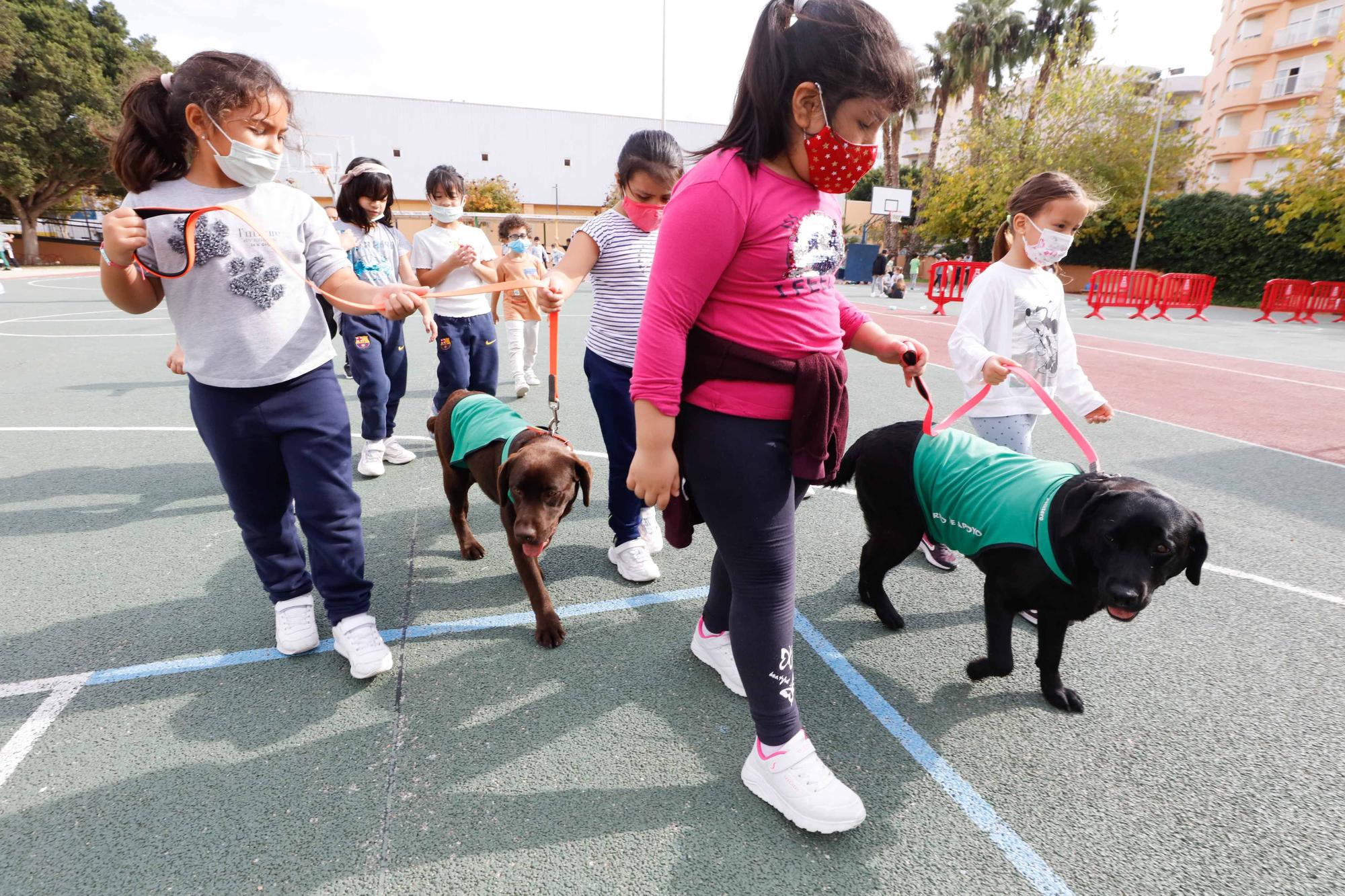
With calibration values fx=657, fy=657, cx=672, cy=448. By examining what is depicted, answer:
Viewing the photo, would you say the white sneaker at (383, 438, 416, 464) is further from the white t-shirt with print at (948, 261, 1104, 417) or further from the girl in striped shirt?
the white t-shirt with print at (948, 261, 1104, 417)

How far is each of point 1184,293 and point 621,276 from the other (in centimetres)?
2722

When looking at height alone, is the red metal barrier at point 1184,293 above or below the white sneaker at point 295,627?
above

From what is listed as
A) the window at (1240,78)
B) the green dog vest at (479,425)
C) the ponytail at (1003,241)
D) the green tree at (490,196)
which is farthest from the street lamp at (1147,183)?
the green tree at (490,196)

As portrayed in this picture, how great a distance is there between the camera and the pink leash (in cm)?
237

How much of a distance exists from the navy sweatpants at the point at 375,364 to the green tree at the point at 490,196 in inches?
2422

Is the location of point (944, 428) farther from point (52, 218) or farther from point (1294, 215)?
point (52, 218)

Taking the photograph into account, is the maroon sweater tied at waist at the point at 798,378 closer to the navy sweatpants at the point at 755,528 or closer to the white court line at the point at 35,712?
the navy sweatpants at the point at 755,528

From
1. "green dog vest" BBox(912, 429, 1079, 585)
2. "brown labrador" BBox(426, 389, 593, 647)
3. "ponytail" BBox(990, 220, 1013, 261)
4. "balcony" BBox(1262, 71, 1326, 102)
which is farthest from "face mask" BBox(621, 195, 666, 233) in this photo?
"balcony" BBox(1262, 71, 1326, 102)

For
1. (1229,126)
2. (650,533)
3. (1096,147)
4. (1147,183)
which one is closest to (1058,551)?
(650,533)

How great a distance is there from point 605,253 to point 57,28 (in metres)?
47.3

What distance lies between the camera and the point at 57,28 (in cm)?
3316

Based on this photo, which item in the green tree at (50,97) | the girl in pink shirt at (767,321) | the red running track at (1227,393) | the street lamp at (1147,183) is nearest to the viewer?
the girl in pink shirt at (767,321)

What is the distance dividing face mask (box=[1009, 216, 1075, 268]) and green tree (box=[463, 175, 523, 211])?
64.3m

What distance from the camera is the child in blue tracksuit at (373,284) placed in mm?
4770
